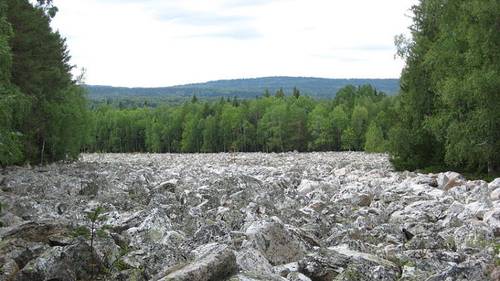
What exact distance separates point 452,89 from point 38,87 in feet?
68.9

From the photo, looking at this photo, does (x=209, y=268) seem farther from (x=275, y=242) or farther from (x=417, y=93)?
(x=417, y=93)

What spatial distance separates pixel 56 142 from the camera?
41375mm

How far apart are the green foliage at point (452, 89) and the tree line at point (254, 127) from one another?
1686 inches

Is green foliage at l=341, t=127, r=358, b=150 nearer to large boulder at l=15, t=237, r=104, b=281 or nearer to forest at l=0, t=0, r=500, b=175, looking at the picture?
forest at l=0, t=0, r=500, b=175

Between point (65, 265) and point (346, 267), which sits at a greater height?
A: point (65, 265)

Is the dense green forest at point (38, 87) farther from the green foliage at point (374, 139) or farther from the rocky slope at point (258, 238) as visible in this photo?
the green foliage at point (374, 139)

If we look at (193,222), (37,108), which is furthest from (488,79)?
(37,108)

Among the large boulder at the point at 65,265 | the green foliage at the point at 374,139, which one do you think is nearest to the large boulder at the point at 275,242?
the large boulder at the point at 65,265

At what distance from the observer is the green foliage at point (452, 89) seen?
73.2 ft

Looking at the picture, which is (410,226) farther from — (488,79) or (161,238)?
(488,79)

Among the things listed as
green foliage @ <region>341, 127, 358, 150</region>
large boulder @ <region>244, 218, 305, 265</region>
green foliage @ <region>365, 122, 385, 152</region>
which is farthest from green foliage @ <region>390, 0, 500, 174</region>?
green foliage @ <region>341, 127, 358, 150</region>

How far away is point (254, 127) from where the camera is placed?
10881cm

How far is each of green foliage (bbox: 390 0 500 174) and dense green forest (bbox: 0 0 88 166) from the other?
53.4ft

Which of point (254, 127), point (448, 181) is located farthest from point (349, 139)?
point (448, 181)
